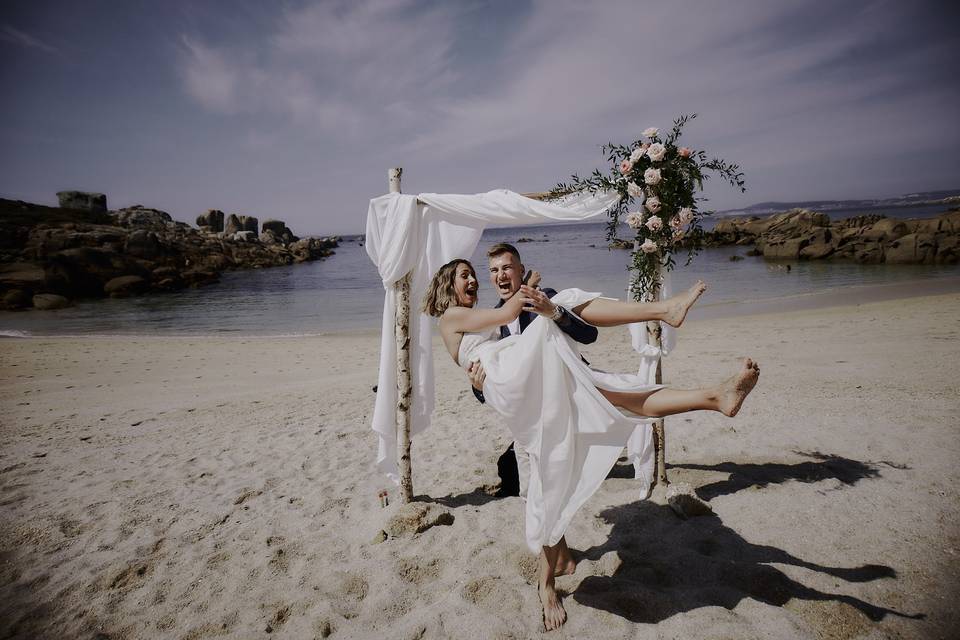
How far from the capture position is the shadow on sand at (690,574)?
3109 millimetres

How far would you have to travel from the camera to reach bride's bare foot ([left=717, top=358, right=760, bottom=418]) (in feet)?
9.68

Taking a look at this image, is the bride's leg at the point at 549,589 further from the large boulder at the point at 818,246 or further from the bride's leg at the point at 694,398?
the large boulder at the point at 818,246

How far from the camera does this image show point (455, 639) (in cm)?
293

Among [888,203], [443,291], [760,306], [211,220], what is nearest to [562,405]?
[443,291]

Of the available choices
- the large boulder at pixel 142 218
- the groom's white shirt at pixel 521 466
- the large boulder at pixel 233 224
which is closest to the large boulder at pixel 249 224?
the large boulder at pixel 233 224

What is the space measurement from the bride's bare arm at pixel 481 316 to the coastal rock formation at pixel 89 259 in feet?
85.8

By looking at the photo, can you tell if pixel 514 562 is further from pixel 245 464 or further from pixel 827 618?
pixel 245 464

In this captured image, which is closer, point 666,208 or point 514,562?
point 514,562

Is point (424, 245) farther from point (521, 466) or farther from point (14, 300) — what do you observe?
point (14, 300)

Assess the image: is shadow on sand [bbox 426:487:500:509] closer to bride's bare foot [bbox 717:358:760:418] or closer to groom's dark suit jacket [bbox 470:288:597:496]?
groom's dark suit jacket [bbox 470:288:597:496]

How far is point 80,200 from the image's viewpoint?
51250 mm

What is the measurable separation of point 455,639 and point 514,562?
928mm

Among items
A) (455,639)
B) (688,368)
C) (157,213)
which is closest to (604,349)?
(688,368)

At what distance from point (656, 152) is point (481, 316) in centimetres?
227
